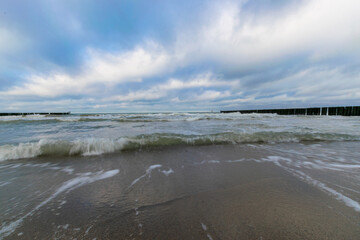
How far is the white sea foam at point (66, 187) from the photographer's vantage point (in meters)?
1.35

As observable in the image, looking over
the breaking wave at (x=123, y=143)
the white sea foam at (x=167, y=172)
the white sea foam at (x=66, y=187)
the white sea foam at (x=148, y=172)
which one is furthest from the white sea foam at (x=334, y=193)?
the white sea foam at (x=66, y=187)

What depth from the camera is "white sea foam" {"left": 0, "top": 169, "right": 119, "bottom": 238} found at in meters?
1.35

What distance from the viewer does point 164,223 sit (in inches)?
53.6

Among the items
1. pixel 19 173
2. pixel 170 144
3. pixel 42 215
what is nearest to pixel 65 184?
pixel 42 215

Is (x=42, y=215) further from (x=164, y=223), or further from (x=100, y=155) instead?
(x=100, y=155)

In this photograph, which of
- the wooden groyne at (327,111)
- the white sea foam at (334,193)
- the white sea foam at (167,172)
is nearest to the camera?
the white sea foam at (334,193)

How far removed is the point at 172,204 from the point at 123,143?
3.25m

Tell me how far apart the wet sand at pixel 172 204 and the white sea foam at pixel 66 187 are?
0.01 meters

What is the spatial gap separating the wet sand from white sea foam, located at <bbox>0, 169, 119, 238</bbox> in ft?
0.05

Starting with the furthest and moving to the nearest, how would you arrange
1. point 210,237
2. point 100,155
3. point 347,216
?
1. point 100,155
2. point 347,216
3. point 210,237

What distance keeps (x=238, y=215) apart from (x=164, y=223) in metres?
0.78

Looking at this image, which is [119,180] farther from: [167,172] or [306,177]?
[306,177]

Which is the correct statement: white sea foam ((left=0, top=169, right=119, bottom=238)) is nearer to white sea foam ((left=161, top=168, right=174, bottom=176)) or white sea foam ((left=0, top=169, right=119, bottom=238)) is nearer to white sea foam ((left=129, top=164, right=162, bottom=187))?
white sea foam ((left=129, top=164, right=162, bottom=187))

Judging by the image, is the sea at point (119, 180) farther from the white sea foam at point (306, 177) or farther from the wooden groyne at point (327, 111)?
the wooden groyne at point (327, 111)
